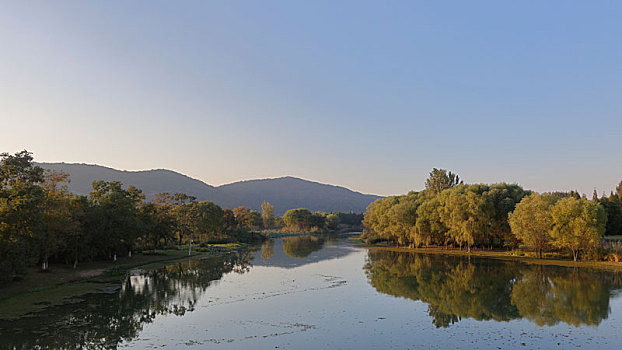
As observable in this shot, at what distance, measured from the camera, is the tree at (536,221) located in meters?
58.9

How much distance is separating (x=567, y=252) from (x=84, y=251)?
70.3 m

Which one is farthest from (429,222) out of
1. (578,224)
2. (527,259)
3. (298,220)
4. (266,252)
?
(298,220)

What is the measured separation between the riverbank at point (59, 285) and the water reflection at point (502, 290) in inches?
1068

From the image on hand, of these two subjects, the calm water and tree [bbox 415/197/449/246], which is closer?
the calm water

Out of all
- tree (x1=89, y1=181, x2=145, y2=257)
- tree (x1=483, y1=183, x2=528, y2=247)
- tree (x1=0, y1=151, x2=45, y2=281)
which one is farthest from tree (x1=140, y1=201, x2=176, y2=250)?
tree (x1=483, y1=183, x2=528, y2=247)

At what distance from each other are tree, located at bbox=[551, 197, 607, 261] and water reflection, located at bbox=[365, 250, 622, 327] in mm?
7287

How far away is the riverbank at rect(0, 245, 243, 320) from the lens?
91.5 feet

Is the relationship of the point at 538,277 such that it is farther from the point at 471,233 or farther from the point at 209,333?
the point at 209,333

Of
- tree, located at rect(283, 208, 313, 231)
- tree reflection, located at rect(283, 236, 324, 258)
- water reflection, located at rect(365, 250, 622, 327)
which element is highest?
tree, located at rect(283, 208, 313, 231)

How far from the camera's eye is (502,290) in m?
36.6

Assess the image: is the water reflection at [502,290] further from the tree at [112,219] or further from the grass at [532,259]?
the tree at [112,219]

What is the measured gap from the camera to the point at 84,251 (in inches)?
1843

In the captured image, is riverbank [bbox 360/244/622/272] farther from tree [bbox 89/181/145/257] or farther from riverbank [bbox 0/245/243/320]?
tree [bbox 89/181/145/257]

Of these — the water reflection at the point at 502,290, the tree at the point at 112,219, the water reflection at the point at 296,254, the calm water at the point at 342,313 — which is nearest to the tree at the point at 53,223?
the tree at the point at 112,219
